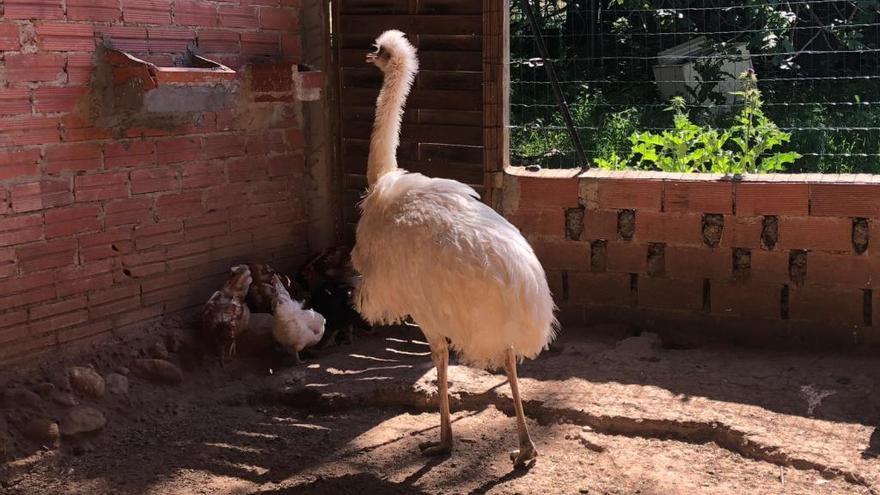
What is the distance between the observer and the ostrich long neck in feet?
17.8

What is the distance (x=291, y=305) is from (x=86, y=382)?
134 centimetres

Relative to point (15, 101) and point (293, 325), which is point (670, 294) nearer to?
point (293, 325)

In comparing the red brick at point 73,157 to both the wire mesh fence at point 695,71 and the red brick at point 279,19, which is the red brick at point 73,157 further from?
the wire mesh fence at point 695,71

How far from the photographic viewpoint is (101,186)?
569cm

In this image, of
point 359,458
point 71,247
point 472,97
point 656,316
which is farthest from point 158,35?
point 656,316

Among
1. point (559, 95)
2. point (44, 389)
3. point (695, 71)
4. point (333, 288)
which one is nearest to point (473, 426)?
point (333, 288)

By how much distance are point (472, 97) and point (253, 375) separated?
7.48 ft

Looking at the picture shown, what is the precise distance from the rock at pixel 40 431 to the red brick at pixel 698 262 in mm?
3659

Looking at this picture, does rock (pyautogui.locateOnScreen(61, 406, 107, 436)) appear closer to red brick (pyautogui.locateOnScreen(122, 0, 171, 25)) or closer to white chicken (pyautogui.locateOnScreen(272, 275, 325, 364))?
white chicken (pyautogui.locateOnScreen(272, 275, 325, 364))

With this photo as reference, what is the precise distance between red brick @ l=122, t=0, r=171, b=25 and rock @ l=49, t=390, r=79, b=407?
2.11m

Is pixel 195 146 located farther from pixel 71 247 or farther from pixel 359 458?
pixel 359 458

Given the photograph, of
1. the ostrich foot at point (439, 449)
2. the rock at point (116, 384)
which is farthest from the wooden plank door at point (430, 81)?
the rock at point (116, 384)

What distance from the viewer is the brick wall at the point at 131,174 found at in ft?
17.2

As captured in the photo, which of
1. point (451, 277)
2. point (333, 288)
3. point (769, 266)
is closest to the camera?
point (451, 277)
